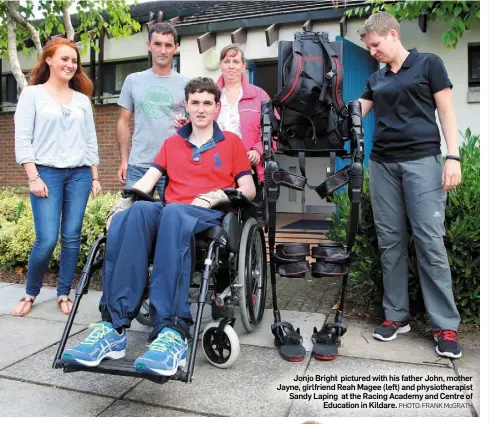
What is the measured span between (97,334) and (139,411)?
384 mm

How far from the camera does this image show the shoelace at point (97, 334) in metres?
2.14

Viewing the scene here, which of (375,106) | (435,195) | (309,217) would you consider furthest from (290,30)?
(435,195)

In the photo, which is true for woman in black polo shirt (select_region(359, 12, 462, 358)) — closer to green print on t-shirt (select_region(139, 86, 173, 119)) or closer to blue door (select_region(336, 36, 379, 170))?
green print on t-shirt (select_region(139, 86, 173, 119))

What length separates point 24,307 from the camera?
360 centimetres

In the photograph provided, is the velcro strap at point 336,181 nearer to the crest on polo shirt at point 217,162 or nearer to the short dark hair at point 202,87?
the crest on polo shirt at point 217,162

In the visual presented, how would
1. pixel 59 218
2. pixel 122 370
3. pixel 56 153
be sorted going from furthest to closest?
pixel 59 218
pixel 56 153
pixel 122 370

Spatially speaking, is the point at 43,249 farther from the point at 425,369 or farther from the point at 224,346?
the point at 425,369

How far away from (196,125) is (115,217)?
811 millimetres

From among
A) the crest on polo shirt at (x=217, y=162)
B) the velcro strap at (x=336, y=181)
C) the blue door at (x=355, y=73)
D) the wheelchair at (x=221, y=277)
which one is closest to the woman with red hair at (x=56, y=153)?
the wheelchair at (x=221, y=277)

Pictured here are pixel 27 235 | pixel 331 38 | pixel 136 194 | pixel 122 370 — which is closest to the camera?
pixel 122 370

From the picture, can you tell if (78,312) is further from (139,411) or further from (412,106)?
(412,106)

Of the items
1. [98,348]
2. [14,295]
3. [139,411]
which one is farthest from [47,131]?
[139,411]

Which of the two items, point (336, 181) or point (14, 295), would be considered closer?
point (336, 181)

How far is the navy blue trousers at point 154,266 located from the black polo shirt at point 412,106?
136 cm
